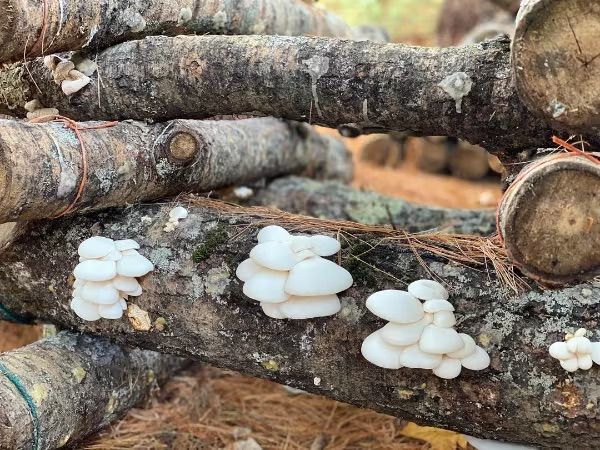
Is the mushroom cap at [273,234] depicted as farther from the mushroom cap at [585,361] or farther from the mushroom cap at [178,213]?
the mushroom cap at [585,361]

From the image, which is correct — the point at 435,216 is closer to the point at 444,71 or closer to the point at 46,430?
the point at 444,71

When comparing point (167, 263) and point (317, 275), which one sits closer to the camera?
point (317, 275)

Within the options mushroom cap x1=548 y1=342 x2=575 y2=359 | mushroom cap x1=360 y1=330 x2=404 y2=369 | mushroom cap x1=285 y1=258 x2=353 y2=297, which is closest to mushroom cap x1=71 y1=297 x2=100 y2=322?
mushroom cap x1=285 y1=258 x2=353 y2=297

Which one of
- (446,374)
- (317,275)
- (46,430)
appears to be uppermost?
(317,275)

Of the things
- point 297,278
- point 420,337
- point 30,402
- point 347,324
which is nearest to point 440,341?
point 420,337

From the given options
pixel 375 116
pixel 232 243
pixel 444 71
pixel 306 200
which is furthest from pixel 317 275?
pixel 306 200

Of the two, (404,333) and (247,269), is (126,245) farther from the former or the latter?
(404,333)

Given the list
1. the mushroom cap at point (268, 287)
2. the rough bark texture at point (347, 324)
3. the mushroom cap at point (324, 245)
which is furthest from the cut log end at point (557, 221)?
the mushroom cap at point (268, 287)
